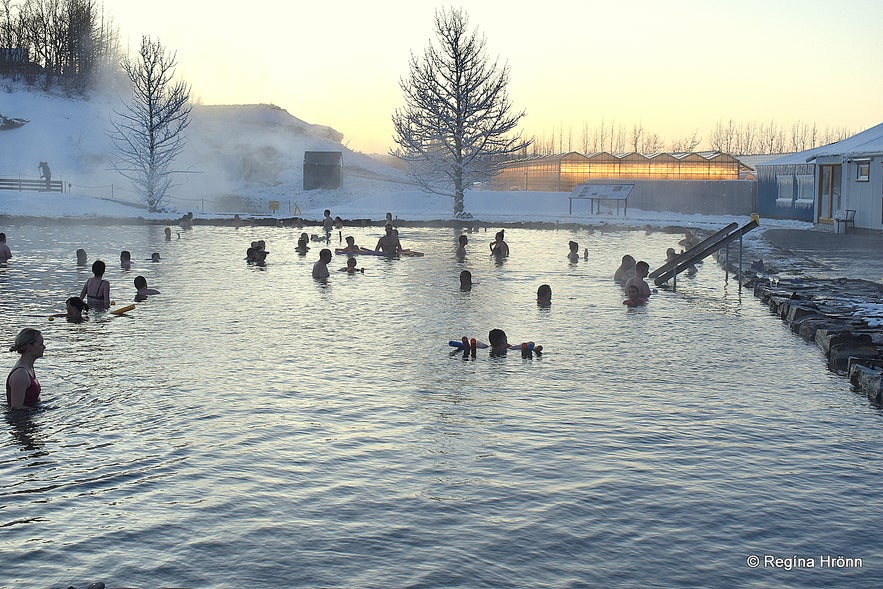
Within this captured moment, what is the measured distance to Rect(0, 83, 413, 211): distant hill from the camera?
9019 cm

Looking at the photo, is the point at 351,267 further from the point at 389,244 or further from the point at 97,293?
the point at 97,293

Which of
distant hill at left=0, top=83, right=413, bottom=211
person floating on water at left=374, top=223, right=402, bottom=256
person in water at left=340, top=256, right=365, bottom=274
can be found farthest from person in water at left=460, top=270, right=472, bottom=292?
distant hill at left=0, top=83, right=413, bottom=211

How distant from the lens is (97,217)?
5225 cm

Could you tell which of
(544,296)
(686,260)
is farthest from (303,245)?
A: (544,296)

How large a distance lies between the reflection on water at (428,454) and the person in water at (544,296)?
1.82 metres

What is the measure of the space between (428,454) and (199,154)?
354ft

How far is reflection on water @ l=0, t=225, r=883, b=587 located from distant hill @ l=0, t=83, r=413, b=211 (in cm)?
6529

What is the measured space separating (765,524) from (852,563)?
0.81 metres

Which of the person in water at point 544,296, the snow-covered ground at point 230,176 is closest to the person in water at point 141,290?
the person in water at point 544,296

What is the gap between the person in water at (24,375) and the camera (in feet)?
34.7

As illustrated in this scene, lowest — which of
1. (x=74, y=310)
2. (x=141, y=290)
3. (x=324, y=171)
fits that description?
(x=74, y=310)

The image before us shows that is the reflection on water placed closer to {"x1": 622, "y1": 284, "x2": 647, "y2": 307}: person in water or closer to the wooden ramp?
{"x1": 622, "y1": 284, "x2": 647, "y2": 307}: person in water

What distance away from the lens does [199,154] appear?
11188 cm

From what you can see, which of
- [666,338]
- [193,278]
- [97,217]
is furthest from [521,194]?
[666,338]
